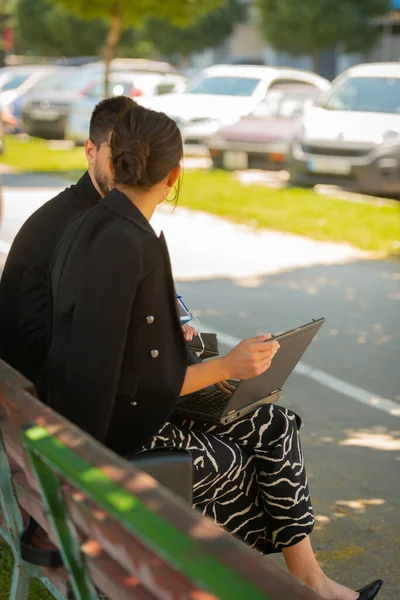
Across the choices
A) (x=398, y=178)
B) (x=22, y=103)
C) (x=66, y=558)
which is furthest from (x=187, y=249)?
(x=22, y=103)

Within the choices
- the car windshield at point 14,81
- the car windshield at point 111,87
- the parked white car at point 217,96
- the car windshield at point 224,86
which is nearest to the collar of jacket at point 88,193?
the parked white car at point 217,96

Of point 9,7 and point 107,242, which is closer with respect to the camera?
point 107,242

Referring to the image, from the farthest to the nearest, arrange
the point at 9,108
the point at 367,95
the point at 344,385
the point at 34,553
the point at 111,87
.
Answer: the point at 9,108 < the point at 111,87 < the point at 367,95 < the point at 344,385 < the point at 34,553

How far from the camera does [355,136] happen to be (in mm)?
15797

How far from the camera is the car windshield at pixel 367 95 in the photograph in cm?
1641

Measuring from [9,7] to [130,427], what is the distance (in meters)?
65.8

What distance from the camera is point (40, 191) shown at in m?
16.3

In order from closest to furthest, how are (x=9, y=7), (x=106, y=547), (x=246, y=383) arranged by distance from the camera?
(x=106, y=547)
(x=246, y=383)
(x=9, y=7)

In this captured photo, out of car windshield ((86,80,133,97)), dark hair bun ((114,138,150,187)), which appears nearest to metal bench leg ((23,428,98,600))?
dark hair bun ((114,138,150,187))

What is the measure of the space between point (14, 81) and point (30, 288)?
2971 cm

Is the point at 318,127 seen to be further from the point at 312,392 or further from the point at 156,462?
the point at 156,462

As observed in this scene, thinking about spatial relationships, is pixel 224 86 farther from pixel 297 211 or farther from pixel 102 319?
pixel 102 319

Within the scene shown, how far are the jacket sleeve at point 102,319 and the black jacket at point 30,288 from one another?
595 mm

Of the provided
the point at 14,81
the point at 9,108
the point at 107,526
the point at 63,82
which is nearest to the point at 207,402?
the point at 107,526
